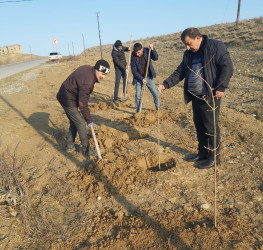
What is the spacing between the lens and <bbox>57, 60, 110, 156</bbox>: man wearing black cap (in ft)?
11.8

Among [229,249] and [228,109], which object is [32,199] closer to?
[229,249]

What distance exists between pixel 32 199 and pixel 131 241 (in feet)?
5.10

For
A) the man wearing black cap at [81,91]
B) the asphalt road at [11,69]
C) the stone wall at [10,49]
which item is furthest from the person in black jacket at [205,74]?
the stone wall at [10,49]

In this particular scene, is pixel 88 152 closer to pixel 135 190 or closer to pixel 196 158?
pixel 135 190

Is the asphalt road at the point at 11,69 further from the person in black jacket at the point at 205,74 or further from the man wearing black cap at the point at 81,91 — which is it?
the person in black jacket at the point at 205,74

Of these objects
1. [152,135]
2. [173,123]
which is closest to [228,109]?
[173,123]

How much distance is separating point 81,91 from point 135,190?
5.33ft

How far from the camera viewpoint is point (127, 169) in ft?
12.2

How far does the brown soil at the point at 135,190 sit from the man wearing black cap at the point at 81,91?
641 millimetres

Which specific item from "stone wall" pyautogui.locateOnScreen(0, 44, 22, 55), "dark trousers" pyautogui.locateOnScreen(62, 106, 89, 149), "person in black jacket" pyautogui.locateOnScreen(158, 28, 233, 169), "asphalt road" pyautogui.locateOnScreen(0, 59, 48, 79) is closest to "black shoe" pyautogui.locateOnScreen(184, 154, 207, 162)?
"person in black jacket" pyautogui.locateOnScreen(158, 28, 233, 169)

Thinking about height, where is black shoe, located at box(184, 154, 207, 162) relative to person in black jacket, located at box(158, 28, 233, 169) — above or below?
below

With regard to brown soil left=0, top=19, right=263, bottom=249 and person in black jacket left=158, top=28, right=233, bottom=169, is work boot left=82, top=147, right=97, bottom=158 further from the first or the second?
person in black jacket left=158, top=28, right=233, bottom=169

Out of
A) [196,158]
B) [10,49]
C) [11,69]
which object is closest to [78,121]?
[196,158]

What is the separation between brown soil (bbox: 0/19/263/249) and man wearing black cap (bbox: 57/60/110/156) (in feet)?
2.10
